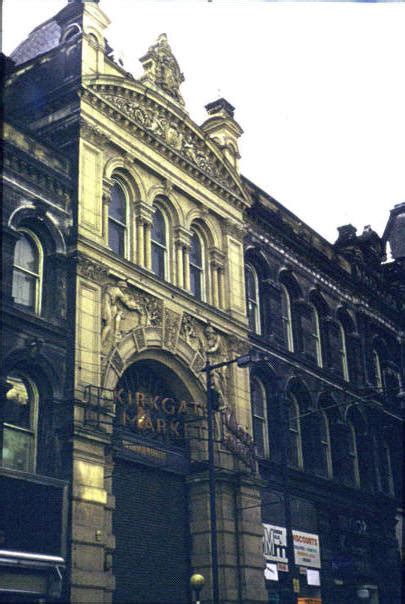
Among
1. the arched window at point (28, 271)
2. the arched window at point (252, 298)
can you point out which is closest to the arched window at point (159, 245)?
the arched window at point (28, 271)

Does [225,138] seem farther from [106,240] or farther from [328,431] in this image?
[328,431]

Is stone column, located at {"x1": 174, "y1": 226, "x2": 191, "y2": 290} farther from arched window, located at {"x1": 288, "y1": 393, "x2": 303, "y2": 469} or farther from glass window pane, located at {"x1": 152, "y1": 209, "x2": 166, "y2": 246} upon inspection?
arched window, located at {"x1": 288, "y1": 393, "x2": 303, "y2": 469}

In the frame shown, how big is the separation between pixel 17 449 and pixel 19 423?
2.13 ft

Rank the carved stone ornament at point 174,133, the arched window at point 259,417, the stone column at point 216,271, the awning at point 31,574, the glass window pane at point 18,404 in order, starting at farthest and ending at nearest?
the arched window at point 259,417 < the stone column at point 216,271 < the carved stone ornament at point 174,133 < the glass window pane at point 18,404 < the awning at point 31,574

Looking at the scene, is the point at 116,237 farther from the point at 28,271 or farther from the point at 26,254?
the point at 28,271

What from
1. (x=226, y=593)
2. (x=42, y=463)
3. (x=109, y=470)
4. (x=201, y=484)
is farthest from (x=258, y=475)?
(x=42, y=463)

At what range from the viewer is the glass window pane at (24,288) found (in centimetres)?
2338

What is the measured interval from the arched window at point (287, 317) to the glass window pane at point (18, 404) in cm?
1466

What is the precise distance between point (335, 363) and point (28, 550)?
68.0 ft

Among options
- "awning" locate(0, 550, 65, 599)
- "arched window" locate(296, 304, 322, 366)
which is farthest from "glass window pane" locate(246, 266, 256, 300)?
"awning" locate(0, 550, 65, 599)

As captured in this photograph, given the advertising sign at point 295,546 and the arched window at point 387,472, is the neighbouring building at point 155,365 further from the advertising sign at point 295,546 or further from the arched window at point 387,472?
the arched window at point 387,472

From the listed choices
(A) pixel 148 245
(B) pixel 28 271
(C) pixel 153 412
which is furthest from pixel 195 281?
(B) pixel 28 271

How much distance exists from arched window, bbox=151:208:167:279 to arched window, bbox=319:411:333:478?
35.9ft

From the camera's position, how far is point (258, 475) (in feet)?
97.0
